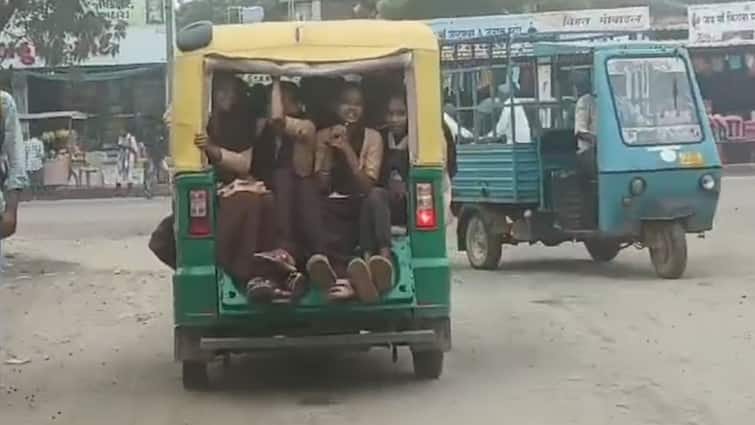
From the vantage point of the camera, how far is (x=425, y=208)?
9.76 meters

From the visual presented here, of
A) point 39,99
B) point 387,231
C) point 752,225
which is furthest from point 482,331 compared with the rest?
point 39,99

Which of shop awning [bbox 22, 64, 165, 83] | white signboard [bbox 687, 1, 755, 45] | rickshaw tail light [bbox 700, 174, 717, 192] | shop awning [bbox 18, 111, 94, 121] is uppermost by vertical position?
white signboard [bbox 687, 1, 755, 45]

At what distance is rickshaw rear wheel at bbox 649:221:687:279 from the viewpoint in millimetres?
15578

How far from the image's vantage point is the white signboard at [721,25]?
127 feet

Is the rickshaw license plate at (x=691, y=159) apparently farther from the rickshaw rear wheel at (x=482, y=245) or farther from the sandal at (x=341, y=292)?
the sandal at (x=341, y=292)

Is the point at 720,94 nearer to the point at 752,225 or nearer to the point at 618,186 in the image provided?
the point at 752,225

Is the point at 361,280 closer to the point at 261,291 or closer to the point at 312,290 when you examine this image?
the point at 312,290

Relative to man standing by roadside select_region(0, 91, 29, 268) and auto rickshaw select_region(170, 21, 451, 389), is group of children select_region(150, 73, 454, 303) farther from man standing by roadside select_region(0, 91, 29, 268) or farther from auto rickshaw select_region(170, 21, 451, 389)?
man standing by roadside select_region(0, 91, 29, 268)

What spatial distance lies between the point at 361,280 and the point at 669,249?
23.0ft

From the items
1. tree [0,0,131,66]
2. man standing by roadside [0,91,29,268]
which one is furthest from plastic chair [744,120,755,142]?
man standing by roadside [0,91,29,268]

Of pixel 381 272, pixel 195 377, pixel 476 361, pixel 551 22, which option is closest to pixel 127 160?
pixel 551 22

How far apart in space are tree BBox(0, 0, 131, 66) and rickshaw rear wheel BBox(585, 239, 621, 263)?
7.93 metres

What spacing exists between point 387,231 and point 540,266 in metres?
8.51

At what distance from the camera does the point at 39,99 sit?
144 ft
